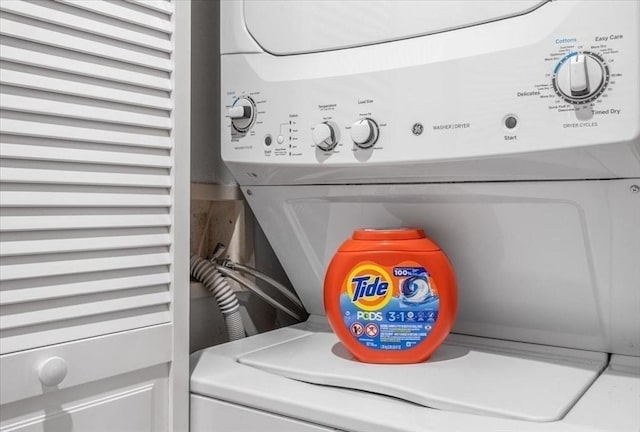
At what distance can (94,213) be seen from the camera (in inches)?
35.9

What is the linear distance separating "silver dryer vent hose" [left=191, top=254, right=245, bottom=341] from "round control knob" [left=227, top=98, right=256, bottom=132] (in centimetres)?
33

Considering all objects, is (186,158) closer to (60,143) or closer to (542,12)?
(60,143)

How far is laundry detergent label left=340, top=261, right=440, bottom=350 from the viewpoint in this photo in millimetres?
1050

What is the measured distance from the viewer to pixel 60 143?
87cm

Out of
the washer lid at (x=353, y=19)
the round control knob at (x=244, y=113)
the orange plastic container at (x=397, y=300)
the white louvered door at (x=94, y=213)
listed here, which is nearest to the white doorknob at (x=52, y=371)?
the white louvered door at (x=94, y=213)

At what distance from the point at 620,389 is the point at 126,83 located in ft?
3.03

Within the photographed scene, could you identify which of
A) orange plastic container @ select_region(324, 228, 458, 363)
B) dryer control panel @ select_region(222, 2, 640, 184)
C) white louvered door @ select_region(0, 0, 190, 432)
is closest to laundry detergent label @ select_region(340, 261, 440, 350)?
orange plastic container @ select_region(324, 228, 458, 363)

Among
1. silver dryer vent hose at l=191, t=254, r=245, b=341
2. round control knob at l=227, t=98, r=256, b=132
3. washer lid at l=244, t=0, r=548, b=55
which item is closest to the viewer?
washer lid at l=244, t=0, r=548, b=55

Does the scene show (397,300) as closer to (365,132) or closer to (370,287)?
(370,287)

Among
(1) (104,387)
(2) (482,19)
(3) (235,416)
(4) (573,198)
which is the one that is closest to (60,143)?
(1) (104,387)

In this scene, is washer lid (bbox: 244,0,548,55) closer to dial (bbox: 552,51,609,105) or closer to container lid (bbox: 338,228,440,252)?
dial (bbox: 552,51,609,105)

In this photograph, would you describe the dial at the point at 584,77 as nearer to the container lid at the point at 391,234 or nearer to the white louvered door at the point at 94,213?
the container lid at the point at 391,234

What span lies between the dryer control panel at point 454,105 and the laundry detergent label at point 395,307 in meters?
0.18

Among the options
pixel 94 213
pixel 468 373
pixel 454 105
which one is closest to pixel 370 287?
pixel 468 373
